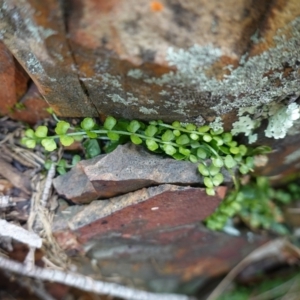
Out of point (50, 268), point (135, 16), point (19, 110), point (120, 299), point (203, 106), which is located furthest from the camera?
point (120, 299)

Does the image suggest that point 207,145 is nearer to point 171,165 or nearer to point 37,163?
point 171,165

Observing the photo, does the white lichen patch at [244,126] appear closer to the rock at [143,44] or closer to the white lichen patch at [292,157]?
the rock at [143,44]

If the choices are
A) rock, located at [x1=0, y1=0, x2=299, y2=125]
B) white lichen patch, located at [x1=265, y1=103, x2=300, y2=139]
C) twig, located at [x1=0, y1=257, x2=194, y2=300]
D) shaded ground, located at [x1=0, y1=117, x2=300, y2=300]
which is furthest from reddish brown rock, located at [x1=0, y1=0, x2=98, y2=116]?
twig, located at [x1=0, y1=257, x2=194, y2=300]

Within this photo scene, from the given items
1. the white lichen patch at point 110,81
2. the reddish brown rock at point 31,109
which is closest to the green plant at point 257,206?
the white lichen patch at point 110,81

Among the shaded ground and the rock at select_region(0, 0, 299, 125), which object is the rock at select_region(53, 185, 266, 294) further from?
the rock at select_region(0, 0, 299, 125)

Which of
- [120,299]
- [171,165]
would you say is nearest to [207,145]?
[171,165]

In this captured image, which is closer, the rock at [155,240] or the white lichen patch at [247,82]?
the white lichen patch at [247,82]
